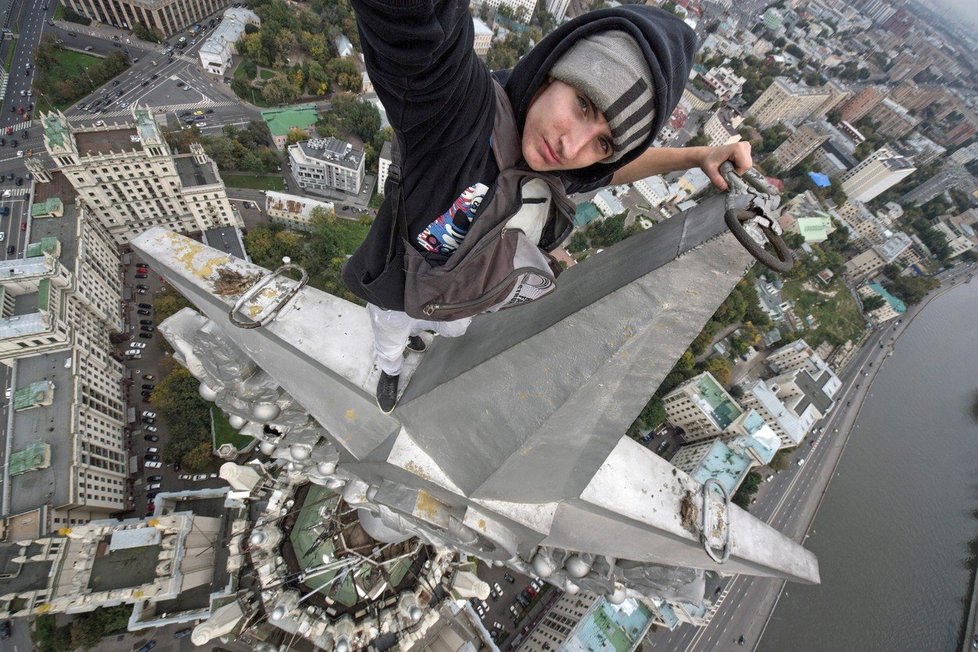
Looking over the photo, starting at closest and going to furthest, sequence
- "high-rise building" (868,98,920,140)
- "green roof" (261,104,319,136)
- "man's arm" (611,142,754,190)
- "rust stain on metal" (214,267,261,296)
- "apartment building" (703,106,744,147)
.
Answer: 1. "man's arm" (611,142,754,190)
2. "rust stain on metal" (214,267,261,296)
3. "green roof" (261,104,319,136)
4. "apartment building" (703,106,744,147)
5. "high-rise building" (868,98,920,140)

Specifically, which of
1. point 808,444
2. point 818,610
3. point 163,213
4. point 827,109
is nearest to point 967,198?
point 827,109

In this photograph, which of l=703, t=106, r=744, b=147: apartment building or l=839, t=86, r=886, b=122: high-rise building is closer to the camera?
l=703, t=106, r=744, b=147: apartment building

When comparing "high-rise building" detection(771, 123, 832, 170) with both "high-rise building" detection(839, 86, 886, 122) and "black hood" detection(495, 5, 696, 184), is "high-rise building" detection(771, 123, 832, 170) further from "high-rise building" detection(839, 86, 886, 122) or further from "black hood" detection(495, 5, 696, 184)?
"black hood" detection(495, 5, 696, 184)

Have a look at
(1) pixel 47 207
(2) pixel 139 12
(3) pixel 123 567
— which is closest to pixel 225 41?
(2) pixel 139 12

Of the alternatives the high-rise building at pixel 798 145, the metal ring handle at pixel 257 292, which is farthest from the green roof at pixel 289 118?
the high-rise building at pixel 798 145

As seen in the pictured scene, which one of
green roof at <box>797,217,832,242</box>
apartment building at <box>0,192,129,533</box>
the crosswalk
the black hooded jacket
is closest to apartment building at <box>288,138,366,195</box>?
the crosswalk

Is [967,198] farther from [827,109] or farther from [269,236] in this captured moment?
[269,236]
